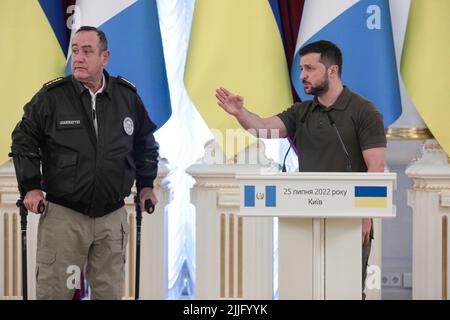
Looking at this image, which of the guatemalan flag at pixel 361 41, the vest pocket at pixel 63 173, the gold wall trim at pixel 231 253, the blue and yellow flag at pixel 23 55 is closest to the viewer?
the vest pocket at pixel 63 173

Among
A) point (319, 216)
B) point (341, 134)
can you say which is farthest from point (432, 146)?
point (319, 216)

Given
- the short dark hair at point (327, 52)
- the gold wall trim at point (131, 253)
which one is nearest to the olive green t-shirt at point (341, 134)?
the short dark hair at point (327, 52)

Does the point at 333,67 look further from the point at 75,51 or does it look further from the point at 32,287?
the point at 32,287

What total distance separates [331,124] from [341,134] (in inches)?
3.4

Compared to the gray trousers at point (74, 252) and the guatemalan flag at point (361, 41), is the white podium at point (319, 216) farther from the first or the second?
the guatemalan flag at point (361, 41)

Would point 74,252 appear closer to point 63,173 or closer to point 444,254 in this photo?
point 63,173

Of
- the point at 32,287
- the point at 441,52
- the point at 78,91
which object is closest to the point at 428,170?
the point at 441,52

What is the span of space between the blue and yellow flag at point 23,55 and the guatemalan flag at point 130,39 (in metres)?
0.18

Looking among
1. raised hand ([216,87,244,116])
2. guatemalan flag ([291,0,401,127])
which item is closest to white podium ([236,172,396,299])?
raised hand ([216,87,244,116])

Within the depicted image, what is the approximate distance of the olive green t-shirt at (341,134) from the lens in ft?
11.0

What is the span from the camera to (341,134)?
3385 mm

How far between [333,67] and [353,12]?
0.69 m

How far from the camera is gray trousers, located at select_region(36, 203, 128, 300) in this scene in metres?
3.30

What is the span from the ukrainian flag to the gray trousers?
3.72 feet
